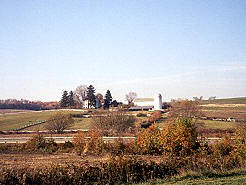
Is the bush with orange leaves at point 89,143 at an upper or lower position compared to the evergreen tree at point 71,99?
lower

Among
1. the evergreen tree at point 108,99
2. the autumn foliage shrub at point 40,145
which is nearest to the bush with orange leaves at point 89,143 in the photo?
the autumn foliage shrub at point 40,145

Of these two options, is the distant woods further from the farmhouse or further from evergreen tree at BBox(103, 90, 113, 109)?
the farmhouse

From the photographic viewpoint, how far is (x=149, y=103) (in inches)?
4035

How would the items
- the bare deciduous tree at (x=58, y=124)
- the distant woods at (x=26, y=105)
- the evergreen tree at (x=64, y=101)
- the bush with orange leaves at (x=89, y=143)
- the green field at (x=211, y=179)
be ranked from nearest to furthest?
1. the green field at (x=211, y=179)
2. the bush with orange leaves at (x=89, y=143)
3. the bare deciduous tree at (x=58, y=124)
4. the evergreen tree at (x=64, y=101)
5. the distant woods at (x=26, y=105)

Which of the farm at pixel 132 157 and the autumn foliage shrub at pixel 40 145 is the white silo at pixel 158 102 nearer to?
the farm at pixel 132 157

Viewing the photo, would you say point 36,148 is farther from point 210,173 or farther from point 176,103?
point 176,103

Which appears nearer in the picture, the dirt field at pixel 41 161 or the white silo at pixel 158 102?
the dirt field at pixel 41 161

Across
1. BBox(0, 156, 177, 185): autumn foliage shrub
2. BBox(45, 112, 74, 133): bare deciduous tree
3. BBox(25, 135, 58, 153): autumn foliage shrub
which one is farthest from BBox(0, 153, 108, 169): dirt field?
BBox(45, 112, 74, 133): bare deciduous tree

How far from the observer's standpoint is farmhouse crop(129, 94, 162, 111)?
89875 millimetres

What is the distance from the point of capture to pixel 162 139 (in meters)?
25.1

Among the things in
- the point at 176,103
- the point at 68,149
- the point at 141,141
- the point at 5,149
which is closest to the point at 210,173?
the point at 141,141

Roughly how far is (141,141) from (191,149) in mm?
5111

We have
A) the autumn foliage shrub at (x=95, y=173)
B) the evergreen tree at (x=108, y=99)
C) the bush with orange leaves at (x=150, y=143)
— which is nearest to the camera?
the autumn foliage shrub at (x=95, y=173)

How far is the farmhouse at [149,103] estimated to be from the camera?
89875 millimetres
